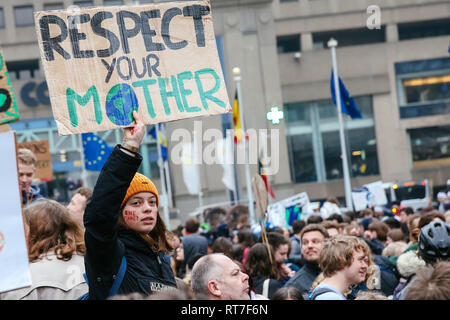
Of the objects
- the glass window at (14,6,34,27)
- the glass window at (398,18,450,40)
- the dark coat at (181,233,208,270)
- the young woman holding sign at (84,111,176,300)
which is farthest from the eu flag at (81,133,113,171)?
the glass window at (398,18,450,40)

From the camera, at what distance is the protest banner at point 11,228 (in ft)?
9.53

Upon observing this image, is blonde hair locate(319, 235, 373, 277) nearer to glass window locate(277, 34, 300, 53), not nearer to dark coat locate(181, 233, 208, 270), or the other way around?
dark coat locate(181, 233, 208, 270)

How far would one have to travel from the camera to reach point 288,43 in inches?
1710

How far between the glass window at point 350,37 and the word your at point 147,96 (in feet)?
129

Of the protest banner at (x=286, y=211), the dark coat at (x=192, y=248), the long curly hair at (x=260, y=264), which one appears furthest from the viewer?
the protest banner at (x=286, y=211)

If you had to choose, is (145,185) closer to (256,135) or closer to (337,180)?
(256,135)

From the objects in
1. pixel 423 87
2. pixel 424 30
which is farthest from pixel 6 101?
pixel 424 30

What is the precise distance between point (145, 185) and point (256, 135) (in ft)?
88.4

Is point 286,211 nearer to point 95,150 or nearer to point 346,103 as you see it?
point 95,150

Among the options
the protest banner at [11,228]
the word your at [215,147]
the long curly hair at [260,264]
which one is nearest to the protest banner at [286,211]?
the long curly hair at [260,264]

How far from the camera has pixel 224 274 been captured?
3.45 metres

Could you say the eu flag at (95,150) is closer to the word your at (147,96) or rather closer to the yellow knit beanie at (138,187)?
the word your at (147,96)

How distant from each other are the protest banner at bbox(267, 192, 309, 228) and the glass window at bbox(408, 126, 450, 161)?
28408mm
